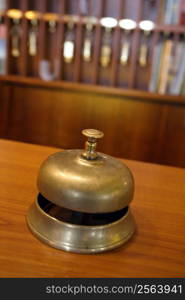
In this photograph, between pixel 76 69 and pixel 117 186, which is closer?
pixel 117 186

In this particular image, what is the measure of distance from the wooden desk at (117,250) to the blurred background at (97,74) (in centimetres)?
145

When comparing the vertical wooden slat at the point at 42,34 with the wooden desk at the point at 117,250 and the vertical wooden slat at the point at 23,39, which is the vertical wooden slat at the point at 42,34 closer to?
the vertical wooden slat at the point at 23,39

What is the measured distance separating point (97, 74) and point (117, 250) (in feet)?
6.46

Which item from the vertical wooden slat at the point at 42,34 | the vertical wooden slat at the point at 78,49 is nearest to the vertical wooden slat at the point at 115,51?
the vertical wooden slat at the point at 78,49

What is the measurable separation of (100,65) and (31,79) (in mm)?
517

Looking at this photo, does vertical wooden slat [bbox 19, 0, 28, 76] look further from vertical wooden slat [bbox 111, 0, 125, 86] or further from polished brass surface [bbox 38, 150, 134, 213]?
polished brass surface [bbox 38, 150, 134, 213]

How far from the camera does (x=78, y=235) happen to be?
2.11 feet

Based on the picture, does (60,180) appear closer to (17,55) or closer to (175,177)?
(175,177)

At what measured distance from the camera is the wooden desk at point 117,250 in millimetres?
598

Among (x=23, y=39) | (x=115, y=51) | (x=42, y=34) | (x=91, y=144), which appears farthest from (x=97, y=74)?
(x=91, y=144)

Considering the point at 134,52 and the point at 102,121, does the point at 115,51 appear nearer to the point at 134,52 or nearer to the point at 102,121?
the point at 134,52

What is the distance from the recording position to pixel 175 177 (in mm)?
1049

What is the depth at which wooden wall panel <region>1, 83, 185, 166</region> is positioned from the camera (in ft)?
8.02

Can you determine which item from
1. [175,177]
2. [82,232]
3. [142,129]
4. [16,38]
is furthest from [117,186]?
[16,38]
